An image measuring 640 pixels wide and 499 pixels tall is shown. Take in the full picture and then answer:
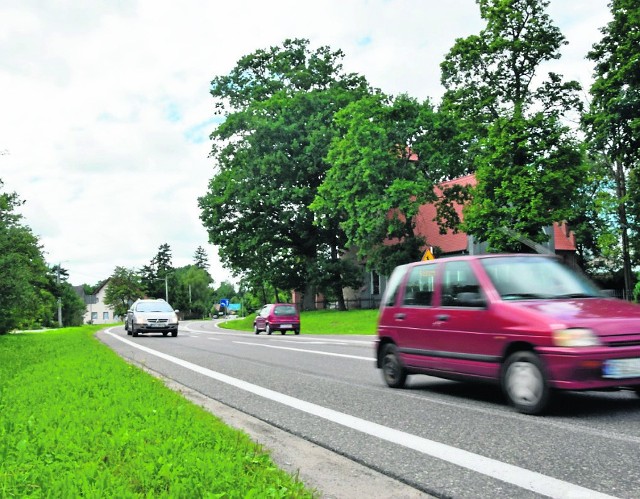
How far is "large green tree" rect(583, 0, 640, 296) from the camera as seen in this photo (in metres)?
29.1

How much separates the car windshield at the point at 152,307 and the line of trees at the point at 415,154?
1207cm

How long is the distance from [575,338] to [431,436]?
67.7 inches

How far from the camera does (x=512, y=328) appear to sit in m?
7.05

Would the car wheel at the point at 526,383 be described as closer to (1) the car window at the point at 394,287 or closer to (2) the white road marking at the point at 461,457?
(2) the white road marking at the point at 461,457

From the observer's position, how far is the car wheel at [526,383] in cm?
670

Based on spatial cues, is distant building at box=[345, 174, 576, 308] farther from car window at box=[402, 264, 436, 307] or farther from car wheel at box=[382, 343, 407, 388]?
car window at box=[402, 264, 436, 307]

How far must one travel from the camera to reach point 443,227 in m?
39.4

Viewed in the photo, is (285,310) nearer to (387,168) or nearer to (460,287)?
(387,168)

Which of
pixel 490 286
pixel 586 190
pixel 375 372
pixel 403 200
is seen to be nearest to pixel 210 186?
pixel 403 200

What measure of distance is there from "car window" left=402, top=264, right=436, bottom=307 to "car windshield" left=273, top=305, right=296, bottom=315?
26.0 m

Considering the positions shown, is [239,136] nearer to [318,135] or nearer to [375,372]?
[318,135]

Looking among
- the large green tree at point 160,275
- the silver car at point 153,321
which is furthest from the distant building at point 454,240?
the large green tree at point 160,275

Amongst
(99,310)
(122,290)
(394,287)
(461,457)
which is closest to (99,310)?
(99,310)

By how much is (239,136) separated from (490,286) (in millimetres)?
42636
